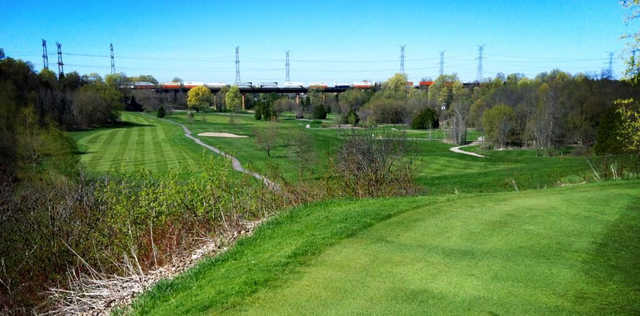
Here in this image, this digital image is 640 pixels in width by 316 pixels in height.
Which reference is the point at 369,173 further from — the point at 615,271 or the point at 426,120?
the point at 426,120

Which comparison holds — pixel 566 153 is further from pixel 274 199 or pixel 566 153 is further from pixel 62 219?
pixel 62 219

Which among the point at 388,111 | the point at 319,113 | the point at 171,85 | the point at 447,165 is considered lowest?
the point at 447,165

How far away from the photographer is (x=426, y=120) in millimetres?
89250

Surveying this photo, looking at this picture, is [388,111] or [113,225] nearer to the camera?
[113,225]

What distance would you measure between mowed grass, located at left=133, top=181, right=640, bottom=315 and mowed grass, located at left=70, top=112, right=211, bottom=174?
2483cm

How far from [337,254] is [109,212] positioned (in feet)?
23.9

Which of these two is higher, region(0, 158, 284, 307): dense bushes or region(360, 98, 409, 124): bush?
region(360, 98, 409, 124): bush

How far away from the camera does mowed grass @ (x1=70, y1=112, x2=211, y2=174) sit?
40906mm

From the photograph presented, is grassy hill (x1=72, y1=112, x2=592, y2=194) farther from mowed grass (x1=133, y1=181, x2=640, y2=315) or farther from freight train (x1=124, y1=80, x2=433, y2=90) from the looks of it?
freight train (x1=124, y1=80, x2=433, y2=90)

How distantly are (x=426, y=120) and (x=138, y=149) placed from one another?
55.9 meters

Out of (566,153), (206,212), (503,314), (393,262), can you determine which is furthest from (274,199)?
(566,153)

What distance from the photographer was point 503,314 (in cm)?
484

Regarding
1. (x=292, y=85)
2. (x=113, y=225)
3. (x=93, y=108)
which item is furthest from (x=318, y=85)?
(x=113, y=225)

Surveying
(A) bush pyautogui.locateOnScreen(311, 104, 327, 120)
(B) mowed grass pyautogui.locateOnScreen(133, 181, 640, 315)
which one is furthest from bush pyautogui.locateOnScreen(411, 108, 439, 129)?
(B) mowed grass pyautogui.locateOnScreen(133, 181, 640, 315)
